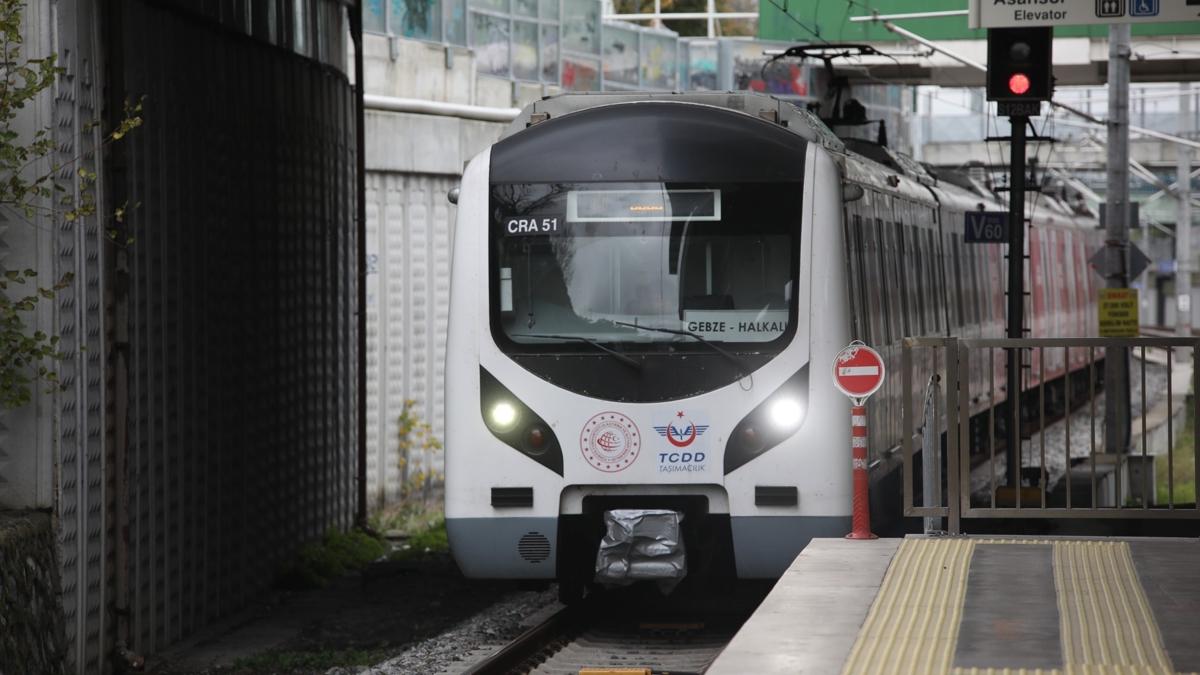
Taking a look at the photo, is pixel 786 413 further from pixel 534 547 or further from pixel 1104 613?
pixel 1104 613

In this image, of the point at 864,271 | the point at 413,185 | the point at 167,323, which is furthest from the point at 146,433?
the point at 413,185

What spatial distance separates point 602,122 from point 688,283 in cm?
109

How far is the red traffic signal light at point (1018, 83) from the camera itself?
1401 centimetres

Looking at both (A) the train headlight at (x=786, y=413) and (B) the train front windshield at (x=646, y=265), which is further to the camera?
(B) the train front windshield at (x=646, y=265)

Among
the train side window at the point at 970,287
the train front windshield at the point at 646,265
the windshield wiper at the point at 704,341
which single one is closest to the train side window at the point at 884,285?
the train front windshield at the point at 646,265

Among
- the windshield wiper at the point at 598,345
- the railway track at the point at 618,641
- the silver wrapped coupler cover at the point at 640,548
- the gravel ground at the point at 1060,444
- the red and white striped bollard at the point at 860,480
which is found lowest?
the railway track at the point at 618,641

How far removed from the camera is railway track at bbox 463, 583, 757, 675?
33.8 ft

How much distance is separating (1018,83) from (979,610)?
23.5 feet

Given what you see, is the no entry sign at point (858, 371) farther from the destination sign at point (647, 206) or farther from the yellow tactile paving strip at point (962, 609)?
the destination sign at point (647, 206)

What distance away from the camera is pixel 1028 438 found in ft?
65.3

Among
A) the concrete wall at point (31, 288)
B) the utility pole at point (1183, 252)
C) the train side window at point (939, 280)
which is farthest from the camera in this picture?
the utility pole at point (1183, 252)

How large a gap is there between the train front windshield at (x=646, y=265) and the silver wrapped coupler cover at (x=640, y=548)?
0.95 m

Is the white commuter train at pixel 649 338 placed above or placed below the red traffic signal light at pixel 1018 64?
below

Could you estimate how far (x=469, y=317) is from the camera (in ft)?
36.4
